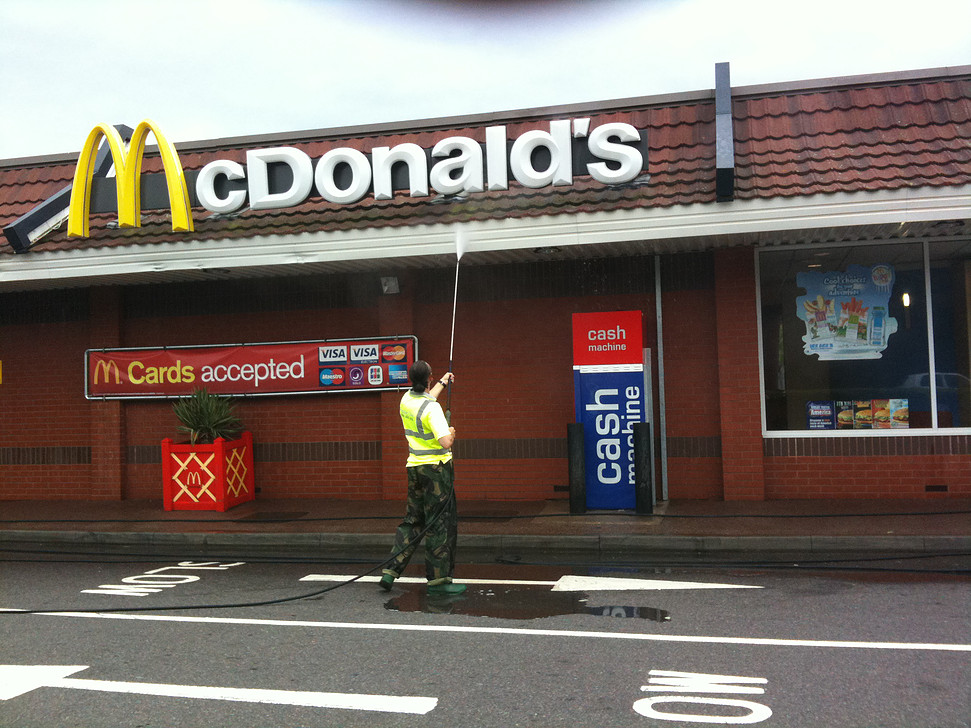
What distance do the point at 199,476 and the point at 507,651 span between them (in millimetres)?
7420

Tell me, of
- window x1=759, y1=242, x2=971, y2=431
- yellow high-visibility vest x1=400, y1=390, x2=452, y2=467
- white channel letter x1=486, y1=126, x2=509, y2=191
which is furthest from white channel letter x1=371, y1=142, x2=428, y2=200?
window x1=759, y1=242, x2=971, y2=431

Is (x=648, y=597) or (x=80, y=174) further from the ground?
(x=80, y=174)

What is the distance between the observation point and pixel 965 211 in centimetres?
945

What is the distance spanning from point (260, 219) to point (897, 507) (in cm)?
878

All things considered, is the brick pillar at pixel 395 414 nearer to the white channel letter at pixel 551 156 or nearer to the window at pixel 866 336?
the white channel letter at pixel 551 156

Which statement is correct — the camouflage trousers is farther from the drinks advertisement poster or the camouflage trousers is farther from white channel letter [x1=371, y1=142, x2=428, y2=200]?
the drinks advertisement poster

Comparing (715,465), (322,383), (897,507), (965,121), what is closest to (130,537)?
(322,383)

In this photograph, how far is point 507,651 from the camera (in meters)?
Answer: 5.59

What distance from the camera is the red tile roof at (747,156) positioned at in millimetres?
9977

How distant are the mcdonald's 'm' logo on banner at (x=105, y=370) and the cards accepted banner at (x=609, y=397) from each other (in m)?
7.07

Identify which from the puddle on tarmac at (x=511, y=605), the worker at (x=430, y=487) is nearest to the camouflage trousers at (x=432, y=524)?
the worker at (x=430, y=487)

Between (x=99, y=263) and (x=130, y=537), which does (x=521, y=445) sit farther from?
(x=99, y=263)

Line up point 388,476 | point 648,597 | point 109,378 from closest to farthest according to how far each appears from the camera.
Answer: point 648,597 < point 388,476 < point 109,378

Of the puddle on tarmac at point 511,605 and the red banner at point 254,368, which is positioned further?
the red banner at point 254,368
